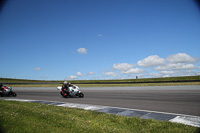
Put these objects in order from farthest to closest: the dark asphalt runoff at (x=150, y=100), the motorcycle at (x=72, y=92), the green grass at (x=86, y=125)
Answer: the motorcycle at (x=72, y=92)
the dark asphalt runoff at (x=150, y=100)
the green grass at (x=86, y=125)

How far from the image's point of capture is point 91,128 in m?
4.84

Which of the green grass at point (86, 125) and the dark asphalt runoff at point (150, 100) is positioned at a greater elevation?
the green grass at point (86, 125)

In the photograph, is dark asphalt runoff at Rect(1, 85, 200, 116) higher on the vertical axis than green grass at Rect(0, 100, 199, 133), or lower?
lower

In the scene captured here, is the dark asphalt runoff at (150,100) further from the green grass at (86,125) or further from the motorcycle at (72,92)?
the green grass at (86,125)

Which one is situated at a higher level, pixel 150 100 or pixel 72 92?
pixel 72 92

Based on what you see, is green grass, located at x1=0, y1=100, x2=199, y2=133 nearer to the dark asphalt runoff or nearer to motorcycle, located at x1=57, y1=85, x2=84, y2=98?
the dark asphalt runoff

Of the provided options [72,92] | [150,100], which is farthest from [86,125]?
[72,92]

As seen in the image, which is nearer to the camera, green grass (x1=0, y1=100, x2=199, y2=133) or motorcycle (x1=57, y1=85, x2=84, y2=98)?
green grass (x1=0, y1=100, x2=199, y2=133)

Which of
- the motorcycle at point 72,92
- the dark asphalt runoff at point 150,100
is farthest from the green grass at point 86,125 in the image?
the motorcycle at point 72,92

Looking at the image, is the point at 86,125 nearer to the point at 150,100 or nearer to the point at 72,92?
the point at 150,100

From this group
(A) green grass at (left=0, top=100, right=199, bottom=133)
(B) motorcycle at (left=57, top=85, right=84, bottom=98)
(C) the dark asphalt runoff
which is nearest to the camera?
(A) green grass at (left=0, top=100, right=199, bottom=133)

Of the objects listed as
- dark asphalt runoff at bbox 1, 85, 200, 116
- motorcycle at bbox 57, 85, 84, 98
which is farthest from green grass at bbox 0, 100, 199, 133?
motorcycle at bbox 57, 85, 84, 98

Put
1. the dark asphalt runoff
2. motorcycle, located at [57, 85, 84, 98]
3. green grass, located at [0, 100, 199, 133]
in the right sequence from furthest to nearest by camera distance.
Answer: motorcycle, located at [57, 85, 84, 98] < the dark asphalt runoff < green grass, located at [0, 100, 199, 133]

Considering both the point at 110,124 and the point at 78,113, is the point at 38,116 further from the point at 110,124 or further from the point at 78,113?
the point at 110,124
